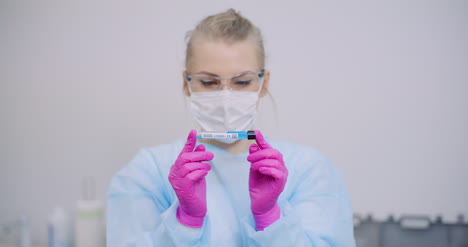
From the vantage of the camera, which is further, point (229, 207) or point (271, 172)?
point (229, 207)

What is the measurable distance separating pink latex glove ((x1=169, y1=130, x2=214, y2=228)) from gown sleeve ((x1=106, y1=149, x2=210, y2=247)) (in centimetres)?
2

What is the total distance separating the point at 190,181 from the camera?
3.05ft

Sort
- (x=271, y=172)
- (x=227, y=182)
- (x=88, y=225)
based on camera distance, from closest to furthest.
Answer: (x=271, y=172)
(x=227, y=182)
(x=88, y=225)

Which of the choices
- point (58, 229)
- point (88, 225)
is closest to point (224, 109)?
point (88, 225)

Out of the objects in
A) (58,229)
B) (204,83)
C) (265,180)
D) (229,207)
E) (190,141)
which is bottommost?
(58,229)

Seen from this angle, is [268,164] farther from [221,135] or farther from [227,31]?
[227,31]

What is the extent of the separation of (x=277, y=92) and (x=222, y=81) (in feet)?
1.67

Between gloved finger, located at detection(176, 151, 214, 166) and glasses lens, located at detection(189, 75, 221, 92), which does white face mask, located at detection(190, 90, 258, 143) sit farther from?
gloved finger, located at detection(176, 151, 214, 166)

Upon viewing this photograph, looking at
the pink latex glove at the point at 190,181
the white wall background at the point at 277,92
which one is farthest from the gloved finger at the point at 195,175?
the white wall background at the point at 277,92

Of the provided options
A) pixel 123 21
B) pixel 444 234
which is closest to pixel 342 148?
pixel 444 234

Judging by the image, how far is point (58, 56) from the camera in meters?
1.69

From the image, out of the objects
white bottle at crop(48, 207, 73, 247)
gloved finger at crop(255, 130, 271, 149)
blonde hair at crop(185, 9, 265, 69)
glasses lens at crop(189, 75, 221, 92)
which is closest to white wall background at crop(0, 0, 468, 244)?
white bottle at crop(48, 207, 73, 247)

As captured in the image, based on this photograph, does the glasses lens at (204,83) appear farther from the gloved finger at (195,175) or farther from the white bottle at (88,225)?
the white bottle at (88,225)

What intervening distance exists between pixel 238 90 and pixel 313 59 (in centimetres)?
54
